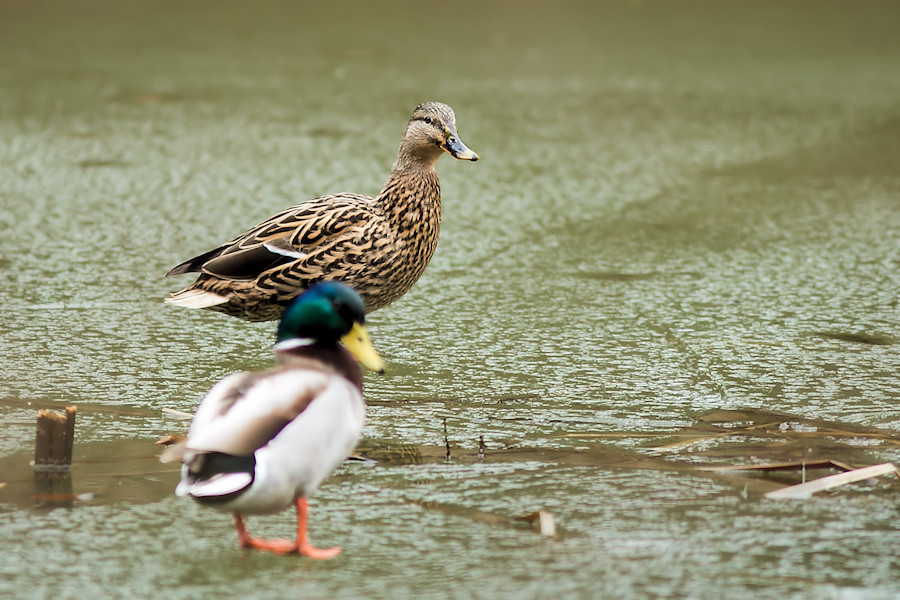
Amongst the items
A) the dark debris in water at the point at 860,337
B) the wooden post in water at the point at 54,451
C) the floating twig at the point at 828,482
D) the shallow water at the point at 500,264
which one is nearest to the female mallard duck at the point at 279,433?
the shallow water at the point at 500,264

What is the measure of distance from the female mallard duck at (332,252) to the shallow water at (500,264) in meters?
0.24

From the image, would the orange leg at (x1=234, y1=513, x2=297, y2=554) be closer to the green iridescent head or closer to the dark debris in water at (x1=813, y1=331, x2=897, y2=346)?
the green iridescent head

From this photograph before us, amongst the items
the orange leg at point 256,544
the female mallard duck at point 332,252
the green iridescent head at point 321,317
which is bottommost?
the orange leg at point 256,544

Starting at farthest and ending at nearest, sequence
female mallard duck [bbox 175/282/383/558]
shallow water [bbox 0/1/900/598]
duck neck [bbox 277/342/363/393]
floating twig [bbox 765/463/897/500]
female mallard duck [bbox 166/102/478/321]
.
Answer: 1. female mallard duck [bbox 166/102/478/321]
2. floating twig [bbox 765/463/897/500]
3. duck neck [bbox 277/342/363/393]
4. shallow water [bbox 0/1/900/598]
5. female mallard duck [bbox 175/282/383/558]

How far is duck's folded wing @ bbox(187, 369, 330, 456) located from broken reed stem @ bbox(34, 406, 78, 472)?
22.3 inches

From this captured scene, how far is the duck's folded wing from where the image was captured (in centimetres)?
253

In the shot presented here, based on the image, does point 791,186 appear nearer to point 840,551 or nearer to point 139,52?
point 840,551

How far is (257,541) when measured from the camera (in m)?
2.62

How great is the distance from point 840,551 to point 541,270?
249cm

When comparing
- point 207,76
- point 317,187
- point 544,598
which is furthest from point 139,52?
point 544,598

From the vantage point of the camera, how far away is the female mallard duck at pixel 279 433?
253cm

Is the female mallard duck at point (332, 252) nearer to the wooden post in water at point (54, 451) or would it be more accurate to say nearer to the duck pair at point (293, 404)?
the duck pair at point (293, 404)

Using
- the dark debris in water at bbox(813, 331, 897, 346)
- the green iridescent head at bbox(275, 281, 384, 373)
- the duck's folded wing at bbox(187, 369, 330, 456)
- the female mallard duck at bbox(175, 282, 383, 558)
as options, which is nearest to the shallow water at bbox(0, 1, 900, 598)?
the dark debris in water at bbox(813, 331, 897, 346)

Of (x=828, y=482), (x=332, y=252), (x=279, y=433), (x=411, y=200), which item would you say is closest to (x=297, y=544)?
(x=279, y=433)
